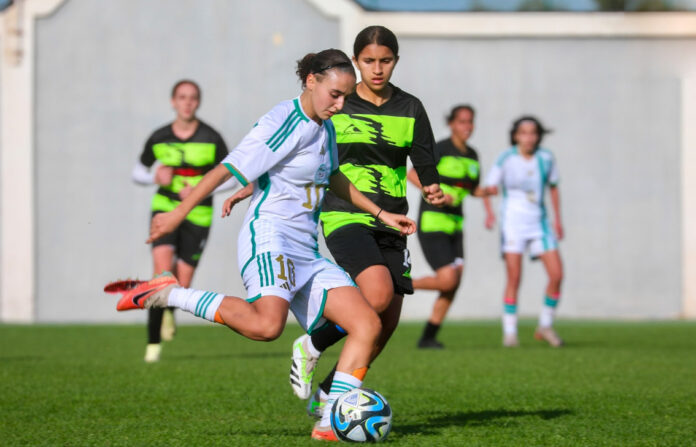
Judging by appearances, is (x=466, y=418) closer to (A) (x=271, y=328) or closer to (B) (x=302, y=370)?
(B) (x=302, y=370)

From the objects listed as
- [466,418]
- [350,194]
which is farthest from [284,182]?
[466,418]

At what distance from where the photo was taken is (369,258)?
5.49 m

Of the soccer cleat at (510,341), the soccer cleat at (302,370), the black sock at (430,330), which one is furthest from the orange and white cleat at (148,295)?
the soccer cleat at (510,341)

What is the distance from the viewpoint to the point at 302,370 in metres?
5.82

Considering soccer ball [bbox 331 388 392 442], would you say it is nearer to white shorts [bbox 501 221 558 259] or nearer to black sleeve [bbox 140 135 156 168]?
black sleeve [bbox 140 135 156 168]

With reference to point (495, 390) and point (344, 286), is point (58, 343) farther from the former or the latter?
point (344, 286)

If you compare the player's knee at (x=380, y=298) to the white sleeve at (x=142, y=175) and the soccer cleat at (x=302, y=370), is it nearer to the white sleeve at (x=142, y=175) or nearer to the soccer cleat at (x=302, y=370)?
the soccer cleat at (x=302, y=370)

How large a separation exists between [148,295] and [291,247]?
2.28 ft

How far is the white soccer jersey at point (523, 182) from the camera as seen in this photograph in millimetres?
11570

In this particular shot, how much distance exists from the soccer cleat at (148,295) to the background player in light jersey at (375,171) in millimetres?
964

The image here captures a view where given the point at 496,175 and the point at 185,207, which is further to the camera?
the point at 496,175

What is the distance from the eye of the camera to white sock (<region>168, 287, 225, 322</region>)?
4.95 metres

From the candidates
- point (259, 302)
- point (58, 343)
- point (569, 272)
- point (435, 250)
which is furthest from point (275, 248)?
point (569, 272)

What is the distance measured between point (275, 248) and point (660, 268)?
14.1 metres
